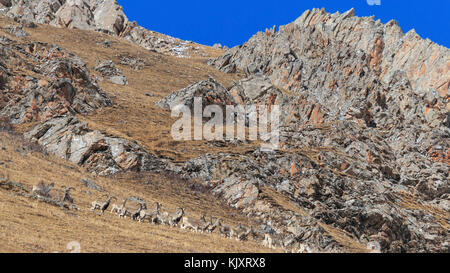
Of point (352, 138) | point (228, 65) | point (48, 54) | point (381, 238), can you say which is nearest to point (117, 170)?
point (381, 238)

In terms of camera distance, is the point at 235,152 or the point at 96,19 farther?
the point at 96,19

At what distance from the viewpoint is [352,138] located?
207 feet

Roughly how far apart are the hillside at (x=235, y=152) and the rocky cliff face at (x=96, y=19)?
13822 mm

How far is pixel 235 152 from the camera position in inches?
1986

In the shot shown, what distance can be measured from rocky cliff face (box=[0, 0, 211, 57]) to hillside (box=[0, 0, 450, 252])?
45.3 ft

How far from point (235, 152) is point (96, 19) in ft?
336

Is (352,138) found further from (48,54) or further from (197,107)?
(48,54)

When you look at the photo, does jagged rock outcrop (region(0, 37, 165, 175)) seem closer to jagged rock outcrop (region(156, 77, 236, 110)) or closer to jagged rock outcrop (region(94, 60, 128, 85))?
jagged rock outcrop (region(156, 77, 236, 110))

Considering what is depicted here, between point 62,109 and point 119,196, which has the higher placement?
point 62,109

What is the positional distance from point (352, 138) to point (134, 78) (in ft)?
147

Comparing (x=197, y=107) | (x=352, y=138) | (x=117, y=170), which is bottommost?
(x=117, y=170)

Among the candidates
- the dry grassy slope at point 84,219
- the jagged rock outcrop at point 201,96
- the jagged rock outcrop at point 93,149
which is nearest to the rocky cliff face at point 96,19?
the jagged rock outcrop at point 201,96

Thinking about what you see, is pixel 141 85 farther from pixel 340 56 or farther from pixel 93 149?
pixel 93 149

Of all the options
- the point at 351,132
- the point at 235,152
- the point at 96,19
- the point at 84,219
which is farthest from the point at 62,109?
the point at 96,19
